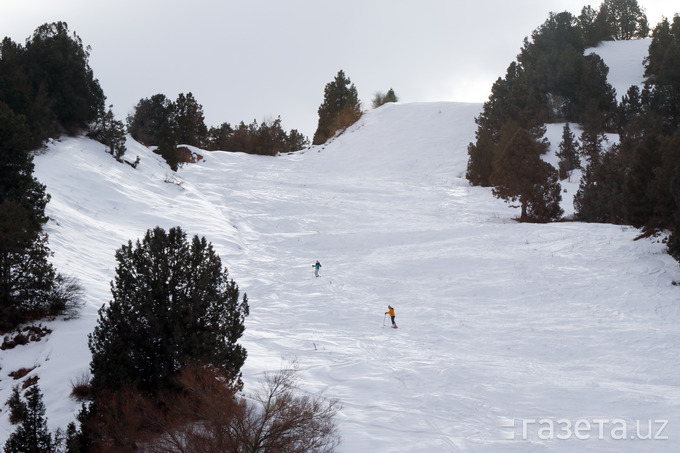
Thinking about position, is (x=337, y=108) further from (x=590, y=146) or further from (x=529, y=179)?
(x=529, y=179)

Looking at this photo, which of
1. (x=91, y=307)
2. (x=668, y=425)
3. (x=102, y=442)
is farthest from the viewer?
(x=91, y=307)

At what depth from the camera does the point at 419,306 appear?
20.0 m

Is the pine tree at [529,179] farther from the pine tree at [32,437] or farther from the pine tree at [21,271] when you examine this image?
the pine tree at [32,437]

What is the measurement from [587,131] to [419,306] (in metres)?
31.7

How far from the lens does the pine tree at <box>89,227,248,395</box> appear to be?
1067 cm

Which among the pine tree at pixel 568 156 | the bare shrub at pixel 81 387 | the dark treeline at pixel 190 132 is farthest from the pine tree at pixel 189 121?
the bare shrub at pixel 81 387

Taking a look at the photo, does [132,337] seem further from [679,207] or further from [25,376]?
[679,207]

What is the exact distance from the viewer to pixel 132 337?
428 inches

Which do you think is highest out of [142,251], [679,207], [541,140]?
[541,140]

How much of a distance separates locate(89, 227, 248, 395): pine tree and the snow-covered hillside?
187cm

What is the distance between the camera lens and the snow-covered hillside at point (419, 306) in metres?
11.5

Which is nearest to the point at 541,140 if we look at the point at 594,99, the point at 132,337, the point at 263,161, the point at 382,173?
the point at 594,99

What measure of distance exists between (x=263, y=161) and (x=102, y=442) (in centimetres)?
5131

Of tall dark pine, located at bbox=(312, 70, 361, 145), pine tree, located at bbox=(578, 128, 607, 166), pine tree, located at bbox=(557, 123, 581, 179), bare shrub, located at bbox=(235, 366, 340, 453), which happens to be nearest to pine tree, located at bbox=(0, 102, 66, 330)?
bare shrub, located at bbox=(235, 366, 340, 453)
